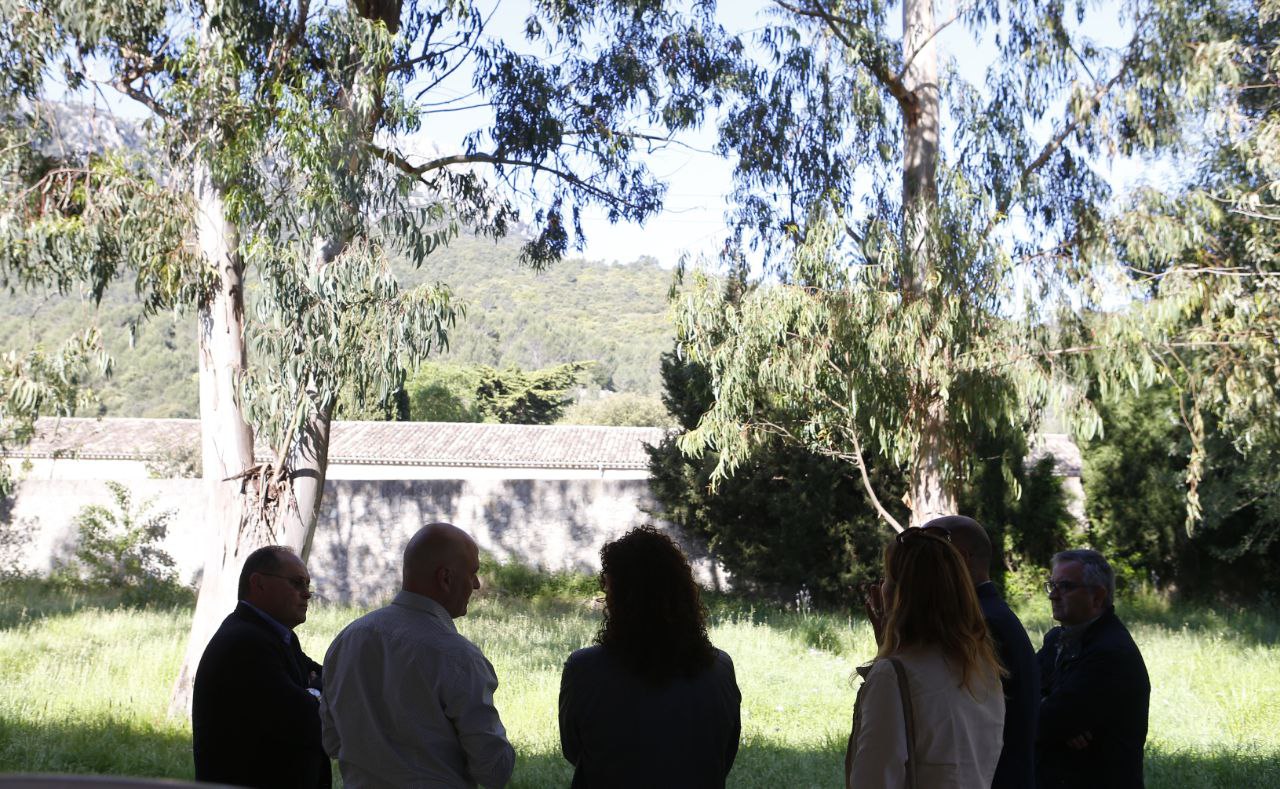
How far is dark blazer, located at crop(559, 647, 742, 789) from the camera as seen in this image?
8.98ft

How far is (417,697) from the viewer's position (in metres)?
2.83

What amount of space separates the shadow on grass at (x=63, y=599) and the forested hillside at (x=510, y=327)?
86.9ft

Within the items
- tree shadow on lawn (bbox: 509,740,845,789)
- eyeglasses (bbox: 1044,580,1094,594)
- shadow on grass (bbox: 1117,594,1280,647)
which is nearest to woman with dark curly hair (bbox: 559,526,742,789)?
eyeglasses (bbox: 1044,580,1094,594)

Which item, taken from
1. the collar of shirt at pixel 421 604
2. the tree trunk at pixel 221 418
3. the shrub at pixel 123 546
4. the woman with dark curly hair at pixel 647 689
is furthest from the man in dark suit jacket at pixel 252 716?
the shrub at pixel 123 546

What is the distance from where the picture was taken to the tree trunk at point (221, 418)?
28.7 feet

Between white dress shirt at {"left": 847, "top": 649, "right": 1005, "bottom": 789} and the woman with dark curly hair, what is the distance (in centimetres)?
36

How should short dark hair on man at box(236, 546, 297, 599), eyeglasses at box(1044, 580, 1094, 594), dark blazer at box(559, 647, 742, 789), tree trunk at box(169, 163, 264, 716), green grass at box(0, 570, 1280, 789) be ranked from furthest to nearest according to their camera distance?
tree trunk at box(169, 163, 264, 716)
green grass at box(0, 570, 1280, 789)
eyeglasses at box(1044, 580, 1094, 594)
short dark hair on man at box(236, 546, 297, 599)
dark blazer at box(559, 647, 742, 789)

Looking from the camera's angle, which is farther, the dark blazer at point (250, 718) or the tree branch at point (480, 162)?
the tree branch at point (480, 162)

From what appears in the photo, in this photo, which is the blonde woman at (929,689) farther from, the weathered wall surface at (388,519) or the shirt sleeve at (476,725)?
the weathered wall surface at (388,519)

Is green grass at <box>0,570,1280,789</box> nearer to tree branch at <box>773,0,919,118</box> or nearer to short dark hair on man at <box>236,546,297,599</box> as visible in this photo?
short dark hair on man at <box>236,546,297,599</box>

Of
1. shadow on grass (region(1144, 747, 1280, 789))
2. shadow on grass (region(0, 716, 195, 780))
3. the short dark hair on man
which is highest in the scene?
the short dark hair on man

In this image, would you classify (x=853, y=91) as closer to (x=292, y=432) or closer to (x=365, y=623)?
(x=292, y=432)

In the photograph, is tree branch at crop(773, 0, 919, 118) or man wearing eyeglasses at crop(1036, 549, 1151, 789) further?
tree branch at crop(773, 0, 919, 118)

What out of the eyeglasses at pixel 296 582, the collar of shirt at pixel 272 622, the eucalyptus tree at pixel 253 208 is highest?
the eucalyptus tree at pixel 253 208
